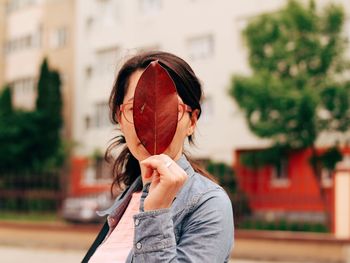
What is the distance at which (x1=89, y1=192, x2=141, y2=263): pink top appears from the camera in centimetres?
170

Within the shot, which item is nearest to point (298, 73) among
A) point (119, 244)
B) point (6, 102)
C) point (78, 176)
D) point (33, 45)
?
point (78, 176)

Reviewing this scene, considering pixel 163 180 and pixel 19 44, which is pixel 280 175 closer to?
pixel 19 44

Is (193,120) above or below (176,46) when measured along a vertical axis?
below

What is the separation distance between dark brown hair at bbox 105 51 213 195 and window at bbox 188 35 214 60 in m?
28.0

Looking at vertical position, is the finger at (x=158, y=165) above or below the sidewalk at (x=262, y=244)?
above

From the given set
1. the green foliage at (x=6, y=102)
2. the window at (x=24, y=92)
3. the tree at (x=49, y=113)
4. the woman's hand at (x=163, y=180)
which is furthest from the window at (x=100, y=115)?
the woman's hand at (x=163, y=180)

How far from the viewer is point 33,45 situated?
38.5 meters

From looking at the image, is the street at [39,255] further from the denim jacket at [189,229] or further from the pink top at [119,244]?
the denim jacket at [189,229]

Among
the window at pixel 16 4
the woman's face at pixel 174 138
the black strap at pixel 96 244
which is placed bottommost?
the black strap at pixel 96 244

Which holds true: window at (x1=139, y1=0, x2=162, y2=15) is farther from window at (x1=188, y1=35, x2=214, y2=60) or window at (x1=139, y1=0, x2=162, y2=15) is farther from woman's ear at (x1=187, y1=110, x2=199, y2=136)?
woman's ear at (x1=187, y1=110, x2=199, y2=136)

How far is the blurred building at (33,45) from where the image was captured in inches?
1433

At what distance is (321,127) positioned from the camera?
22.0 m

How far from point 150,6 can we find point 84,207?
42.7ft

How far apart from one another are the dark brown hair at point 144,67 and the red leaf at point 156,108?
0.20m
